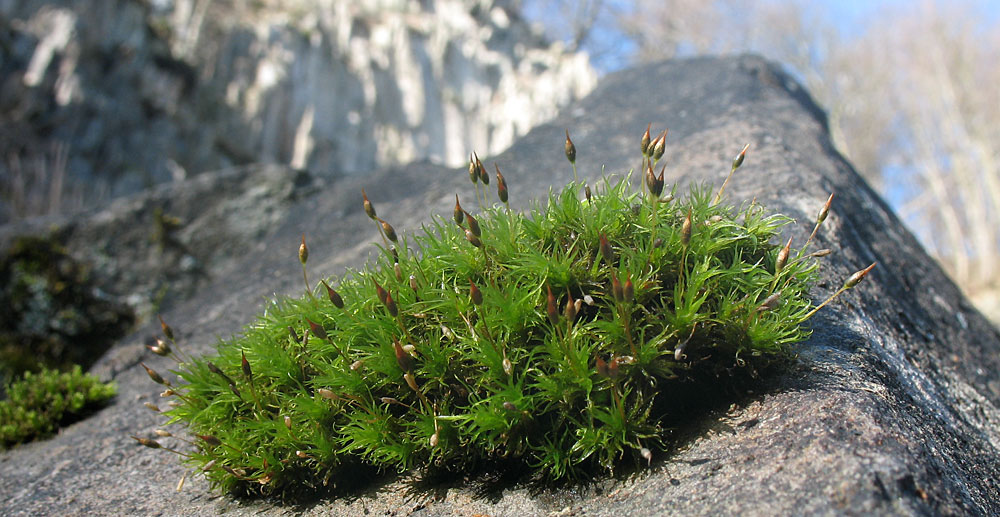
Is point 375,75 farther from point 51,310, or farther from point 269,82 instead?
point 51,310

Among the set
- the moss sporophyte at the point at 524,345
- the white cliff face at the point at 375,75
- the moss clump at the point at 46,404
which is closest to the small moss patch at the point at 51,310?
the moss clump at the point at 46,404

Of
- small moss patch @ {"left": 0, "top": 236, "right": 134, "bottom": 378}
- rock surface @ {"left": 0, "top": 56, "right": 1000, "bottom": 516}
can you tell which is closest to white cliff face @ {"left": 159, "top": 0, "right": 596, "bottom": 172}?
small moss patch @ {"left": 0, "top": 236, "right": 134, "bottom": 378}

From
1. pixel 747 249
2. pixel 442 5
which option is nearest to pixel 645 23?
pixel 442 5

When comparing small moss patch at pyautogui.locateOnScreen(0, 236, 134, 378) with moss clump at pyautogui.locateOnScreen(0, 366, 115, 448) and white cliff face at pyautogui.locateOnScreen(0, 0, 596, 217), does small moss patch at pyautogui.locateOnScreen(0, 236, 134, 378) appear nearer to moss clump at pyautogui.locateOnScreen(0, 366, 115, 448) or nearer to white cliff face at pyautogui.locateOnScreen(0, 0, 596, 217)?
moss clump at pyautogui.locateOnScreen(0, 366, 115, 448)

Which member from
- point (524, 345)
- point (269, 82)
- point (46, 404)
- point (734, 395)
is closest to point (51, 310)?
point (46, 404)

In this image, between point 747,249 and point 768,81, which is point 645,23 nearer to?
point 768,81
